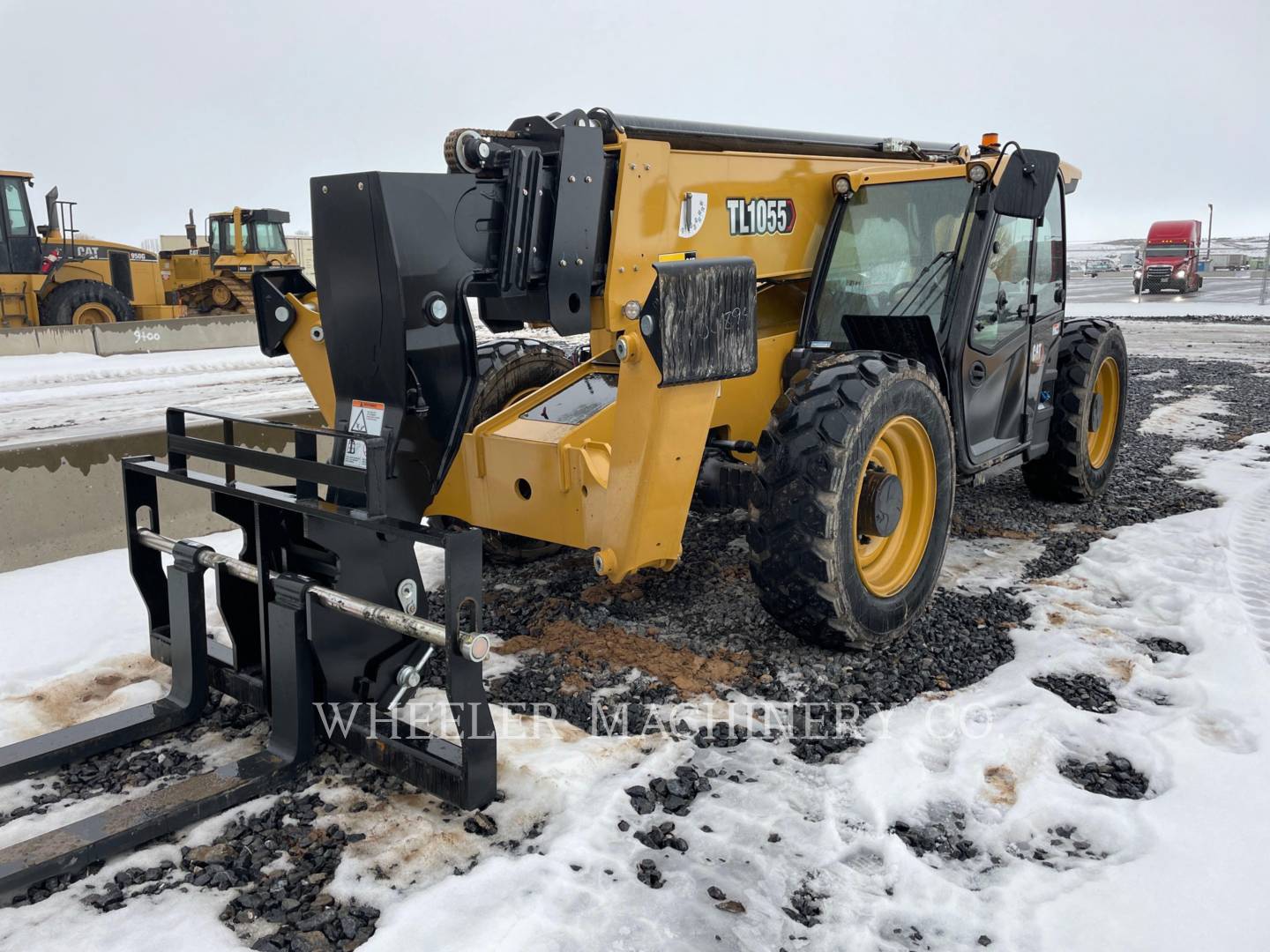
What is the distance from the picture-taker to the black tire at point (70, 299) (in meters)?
16.5

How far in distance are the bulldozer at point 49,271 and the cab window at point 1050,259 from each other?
15.4 metres

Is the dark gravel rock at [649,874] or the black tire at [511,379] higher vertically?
the black tire at [511,379]

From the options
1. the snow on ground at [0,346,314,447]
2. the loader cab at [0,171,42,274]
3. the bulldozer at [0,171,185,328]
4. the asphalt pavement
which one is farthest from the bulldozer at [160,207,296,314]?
the asphalt pavement

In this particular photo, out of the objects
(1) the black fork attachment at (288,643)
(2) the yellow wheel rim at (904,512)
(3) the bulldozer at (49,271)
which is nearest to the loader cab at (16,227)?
(3) the bulldozer at (49,271)

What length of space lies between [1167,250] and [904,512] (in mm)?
32105

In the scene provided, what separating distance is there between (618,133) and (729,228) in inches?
29.4

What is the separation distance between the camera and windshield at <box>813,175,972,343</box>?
4730mm

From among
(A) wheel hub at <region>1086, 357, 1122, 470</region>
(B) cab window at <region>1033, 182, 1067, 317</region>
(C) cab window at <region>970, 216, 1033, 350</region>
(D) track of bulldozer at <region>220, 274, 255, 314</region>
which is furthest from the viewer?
(D) track of bulldozer at <region>220, 274, 255, 314</region>

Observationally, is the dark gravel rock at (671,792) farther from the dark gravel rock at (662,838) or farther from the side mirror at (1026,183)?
the side mirror at (1026,183)

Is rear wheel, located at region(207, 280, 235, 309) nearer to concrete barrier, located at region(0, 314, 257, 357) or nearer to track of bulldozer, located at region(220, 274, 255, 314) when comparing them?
track of bulldozer, located at region(220, 274, 255, 314)

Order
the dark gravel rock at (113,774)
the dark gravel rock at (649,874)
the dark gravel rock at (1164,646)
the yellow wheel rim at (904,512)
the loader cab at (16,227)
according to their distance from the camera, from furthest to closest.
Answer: the loader cab at (16,227) → the yellow wheel rim at (904,512) → the dark gravel rock at (1164,646) → the dark gravel rock at (113,774) → the dark gravel rock at (649,874)

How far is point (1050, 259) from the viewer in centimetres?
566

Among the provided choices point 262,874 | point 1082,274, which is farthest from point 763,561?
point 1082,274

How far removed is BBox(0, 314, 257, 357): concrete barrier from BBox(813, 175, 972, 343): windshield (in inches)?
537
